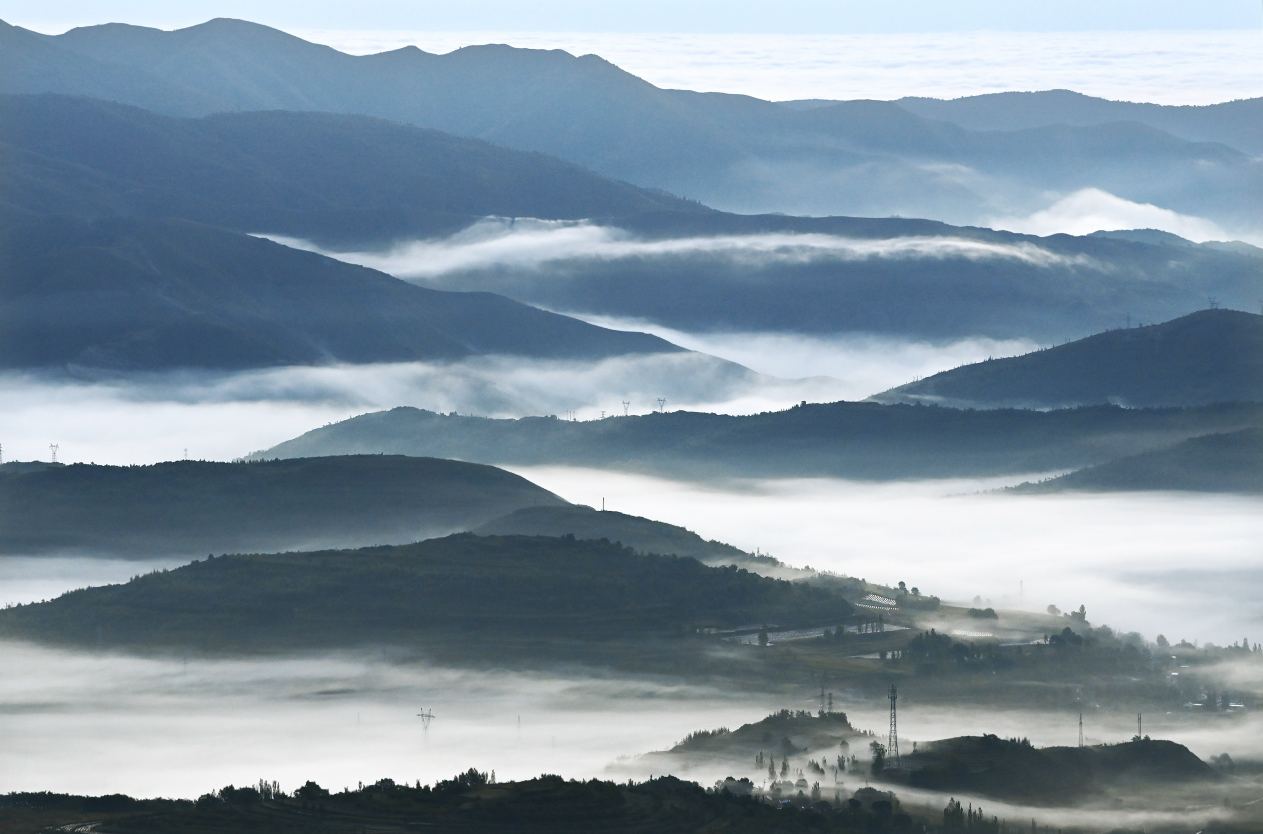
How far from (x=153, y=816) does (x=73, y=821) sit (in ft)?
19.0

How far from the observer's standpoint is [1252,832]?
199 m

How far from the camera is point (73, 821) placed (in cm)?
19662

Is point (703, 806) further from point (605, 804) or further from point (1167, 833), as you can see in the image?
point (1167, 833)

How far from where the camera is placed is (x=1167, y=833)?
197250mm

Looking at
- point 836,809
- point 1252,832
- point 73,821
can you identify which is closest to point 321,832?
point 73,821

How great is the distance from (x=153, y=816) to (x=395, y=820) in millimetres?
17917

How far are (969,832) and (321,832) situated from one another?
46.5 meters

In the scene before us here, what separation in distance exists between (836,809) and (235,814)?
44492 mm

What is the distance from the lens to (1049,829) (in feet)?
646

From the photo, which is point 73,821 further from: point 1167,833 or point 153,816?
point 1167,833

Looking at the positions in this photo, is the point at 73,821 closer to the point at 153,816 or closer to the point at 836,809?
the point at 153,816

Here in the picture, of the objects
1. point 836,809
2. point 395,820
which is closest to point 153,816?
point 395,820

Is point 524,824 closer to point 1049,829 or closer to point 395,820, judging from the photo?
point 395,820

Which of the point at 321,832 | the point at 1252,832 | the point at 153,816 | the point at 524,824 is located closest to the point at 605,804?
the point at 524,824
